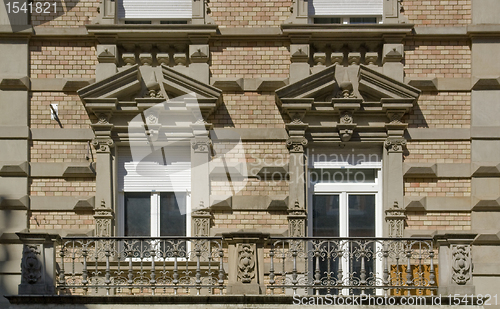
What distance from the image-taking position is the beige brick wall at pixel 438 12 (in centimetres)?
1338

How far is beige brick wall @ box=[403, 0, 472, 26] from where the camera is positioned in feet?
43.9

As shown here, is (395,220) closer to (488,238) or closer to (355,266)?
(355,266)

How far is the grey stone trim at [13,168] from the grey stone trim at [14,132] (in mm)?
459

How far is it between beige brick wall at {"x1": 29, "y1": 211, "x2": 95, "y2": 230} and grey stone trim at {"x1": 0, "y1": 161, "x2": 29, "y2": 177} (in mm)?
725

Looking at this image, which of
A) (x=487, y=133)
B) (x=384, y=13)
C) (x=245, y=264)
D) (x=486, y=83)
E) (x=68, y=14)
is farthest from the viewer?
(x=68, y=14)

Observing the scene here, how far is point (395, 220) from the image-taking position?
1279 cm

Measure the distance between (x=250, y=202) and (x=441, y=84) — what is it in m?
3.85

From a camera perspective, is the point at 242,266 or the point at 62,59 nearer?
the point at 242,266

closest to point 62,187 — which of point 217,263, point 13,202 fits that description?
point 13,202

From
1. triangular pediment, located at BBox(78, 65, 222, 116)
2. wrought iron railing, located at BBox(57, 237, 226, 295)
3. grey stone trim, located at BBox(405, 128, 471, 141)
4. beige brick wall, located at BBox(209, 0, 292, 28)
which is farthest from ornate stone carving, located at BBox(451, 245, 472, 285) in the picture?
beige brick wall, located at BBox(209, 0, 292, 28)

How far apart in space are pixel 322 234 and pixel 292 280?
199cm

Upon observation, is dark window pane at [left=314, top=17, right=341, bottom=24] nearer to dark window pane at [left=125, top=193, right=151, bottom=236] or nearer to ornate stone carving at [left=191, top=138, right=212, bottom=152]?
ornate stone carving at [left=191, top=138, right=212, bottom=152]

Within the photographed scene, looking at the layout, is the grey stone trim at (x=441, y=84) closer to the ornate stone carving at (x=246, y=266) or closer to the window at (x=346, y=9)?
the window at (x=346, y=9)

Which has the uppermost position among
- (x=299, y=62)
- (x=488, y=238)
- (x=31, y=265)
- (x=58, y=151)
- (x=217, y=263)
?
(x=299, y=62)
